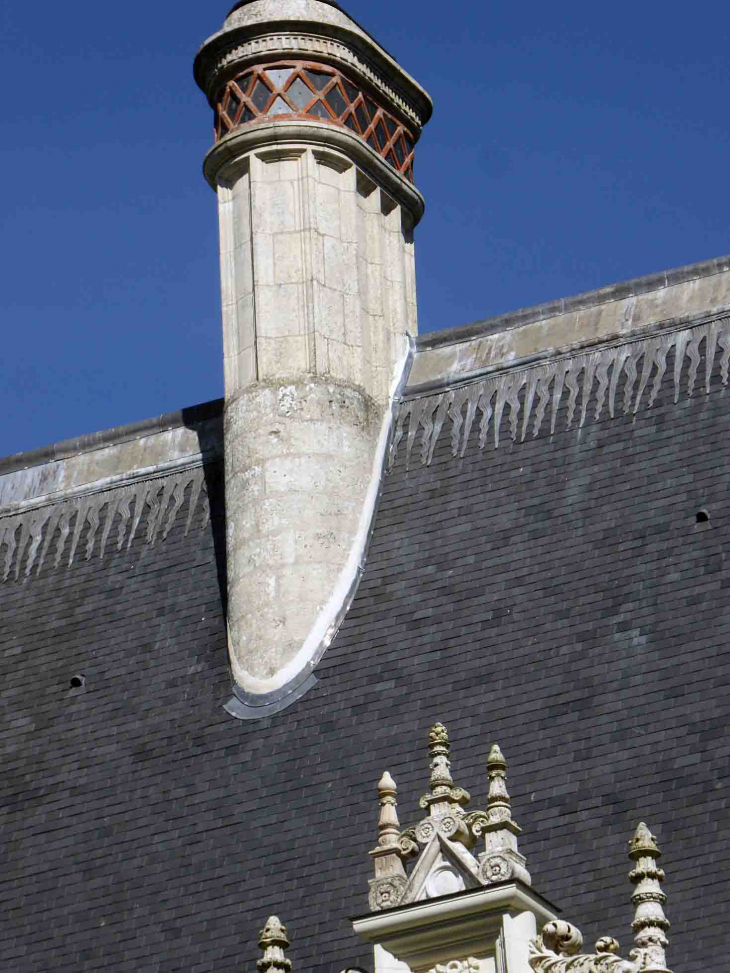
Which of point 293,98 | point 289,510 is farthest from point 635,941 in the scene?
point 293,98

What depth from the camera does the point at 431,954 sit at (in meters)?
21.0

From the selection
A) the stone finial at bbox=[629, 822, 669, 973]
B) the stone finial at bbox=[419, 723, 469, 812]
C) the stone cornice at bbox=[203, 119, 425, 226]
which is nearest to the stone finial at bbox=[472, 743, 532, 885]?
the stone finial at bbox=[419, 723, 469, 812]

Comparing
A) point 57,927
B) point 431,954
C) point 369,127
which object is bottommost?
point 431,954

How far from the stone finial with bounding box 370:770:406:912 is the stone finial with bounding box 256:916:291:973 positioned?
2.77ft

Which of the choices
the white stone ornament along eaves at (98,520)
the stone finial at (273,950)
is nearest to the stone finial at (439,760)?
the stone finial at (273,950)

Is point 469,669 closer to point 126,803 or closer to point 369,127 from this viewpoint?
point 126,803

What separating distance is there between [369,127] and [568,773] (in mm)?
8826

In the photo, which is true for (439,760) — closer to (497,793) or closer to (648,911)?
(497,793)

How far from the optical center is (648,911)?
19.9 metres

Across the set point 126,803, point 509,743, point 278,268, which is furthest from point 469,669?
point 278,268

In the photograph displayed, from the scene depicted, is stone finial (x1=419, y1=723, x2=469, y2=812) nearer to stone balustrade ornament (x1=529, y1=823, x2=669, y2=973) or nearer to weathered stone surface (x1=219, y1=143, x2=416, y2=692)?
stone balustrade ornament (x1=529, y1=823, x2=669, y2=973)

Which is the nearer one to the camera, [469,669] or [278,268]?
[469,669]

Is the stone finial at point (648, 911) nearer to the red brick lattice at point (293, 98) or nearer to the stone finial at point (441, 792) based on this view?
the stone finial at point (441, 792)

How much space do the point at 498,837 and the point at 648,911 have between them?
150cm
